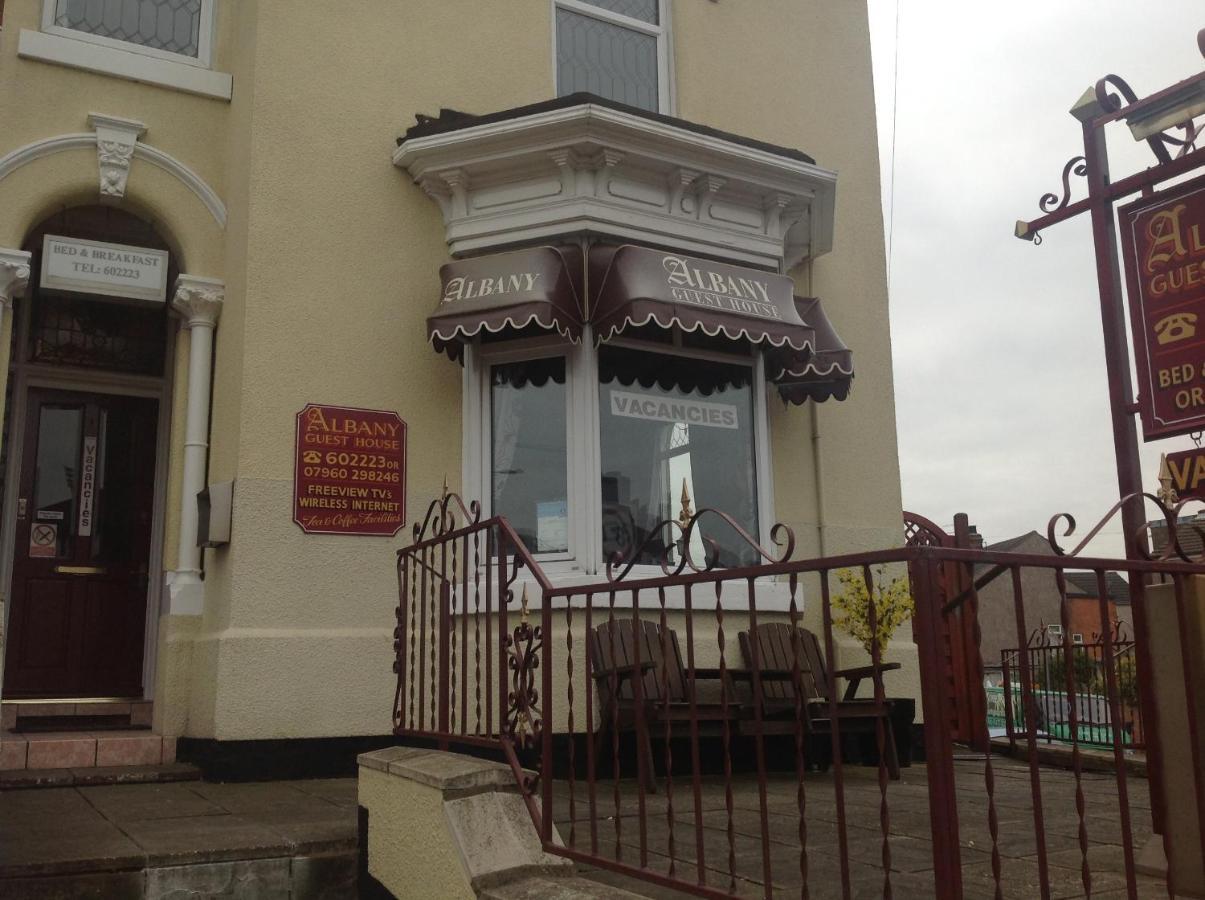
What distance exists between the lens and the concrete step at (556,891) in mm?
3049

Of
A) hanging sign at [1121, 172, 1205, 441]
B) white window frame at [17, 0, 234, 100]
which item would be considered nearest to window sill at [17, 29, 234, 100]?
white window frame at [17, 0, 234, 100]

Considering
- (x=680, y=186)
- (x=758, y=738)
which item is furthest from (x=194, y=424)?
(x=758, y=738)

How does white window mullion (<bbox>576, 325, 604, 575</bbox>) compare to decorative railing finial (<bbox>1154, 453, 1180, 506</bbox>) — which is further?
white window mullion (<bbox>576, 325, 604, 575</bbox>)

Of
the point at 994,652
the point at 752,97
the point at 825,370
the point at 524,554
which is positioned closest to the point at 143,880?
the point at 524,554

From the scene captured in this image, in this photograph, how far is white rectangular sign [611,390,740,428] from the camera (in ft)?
22.1

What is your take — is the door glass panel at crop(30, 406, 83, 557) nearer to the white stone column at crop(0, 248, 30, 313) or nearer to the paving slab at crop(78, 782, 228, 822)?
the white stone column at crop(0, 248, 30, 313)

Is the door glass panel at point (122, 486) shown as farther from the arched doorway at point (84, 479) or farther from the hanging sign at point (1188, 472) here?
the hanging sign at point (1188, 472)

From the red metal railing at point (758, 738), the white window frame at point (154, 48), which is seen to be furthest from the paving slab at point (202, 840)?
the white window frame at point (154, 48)

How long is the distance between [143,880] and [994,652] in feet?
122

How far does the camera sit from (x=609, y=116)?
20.8 ft

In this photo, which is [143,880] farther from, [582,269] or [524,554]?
[582,269]

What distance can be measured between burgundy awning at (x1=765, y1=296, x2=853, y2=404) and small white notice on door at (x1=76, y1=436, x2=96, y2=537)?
4.71m

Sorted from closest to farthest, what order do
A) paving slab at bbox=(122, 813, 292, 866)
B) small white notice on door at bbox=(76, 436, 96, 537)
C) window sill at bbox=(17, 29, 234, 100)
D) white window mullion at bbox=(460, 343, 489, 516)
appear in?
paving slab at bbox=(122, 813, 292, 866)
window sill at bbox=(17, 29, 234, 100)
white window mullion at bbox=(460, 343, 489, 516)
small white notice on door at bbox=(76, 436, 96, 537)

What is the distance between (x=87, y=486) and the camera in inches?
299
